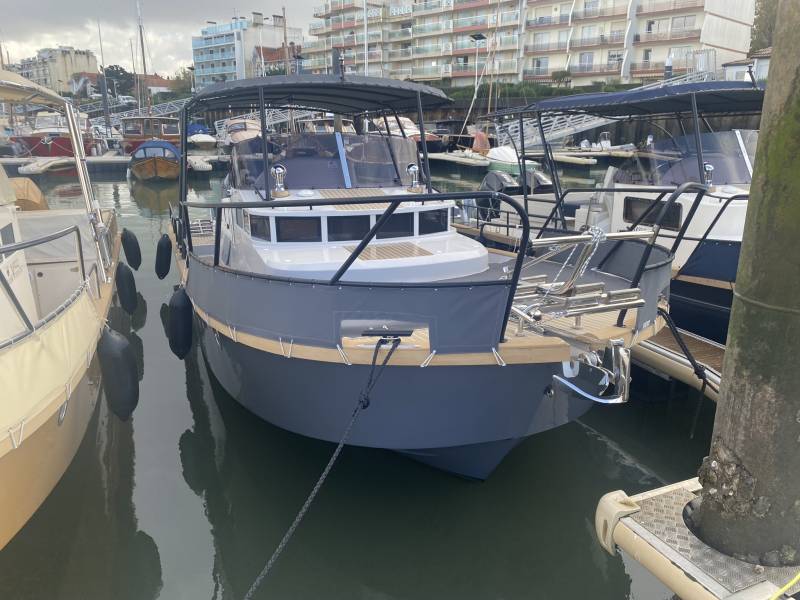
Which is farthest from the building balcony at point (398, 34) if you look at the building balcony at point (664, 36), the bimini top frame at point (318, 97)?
the bimini top frame at point (318, 97)

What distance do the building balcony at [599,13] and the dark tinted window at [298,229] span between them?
5023cm

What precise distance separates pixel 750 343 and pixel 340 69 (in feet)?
16.2

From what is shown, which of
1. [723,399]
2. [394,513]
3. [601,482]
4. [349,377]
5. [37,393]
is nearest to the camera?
[723,399]

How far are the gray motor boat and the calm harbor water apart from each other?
0.63 metres

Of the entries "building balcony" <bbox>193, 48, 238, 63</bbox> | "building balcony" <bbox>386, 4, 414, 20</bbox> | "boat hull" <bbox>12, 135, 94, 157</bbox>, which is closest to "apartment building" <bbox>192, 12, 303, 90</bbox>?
"building balcony" <bbox>193, 48, 238, 63</bbox>

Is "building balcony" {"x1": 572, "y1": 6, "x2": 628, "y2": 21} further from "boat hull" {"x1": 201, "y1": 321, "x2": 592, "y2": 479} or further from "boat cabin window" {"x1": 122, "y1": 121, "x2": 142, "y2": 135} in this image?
"boat hull" {"x1": 201, "y1": 321, "x2": 592, "y2": 479}

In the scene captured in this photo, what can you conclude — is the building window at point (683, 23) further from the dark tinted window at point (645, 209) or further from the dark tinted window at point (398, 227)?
the dark tinted window at point (398, 227)

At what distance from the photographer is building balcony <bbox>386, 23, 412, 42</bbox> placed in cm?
6247

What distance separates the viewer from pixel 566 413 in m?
5.04

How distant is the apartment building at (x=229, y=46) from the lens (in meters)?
85.7

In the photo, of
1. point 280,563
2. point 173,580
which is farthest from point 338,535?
point 173,580

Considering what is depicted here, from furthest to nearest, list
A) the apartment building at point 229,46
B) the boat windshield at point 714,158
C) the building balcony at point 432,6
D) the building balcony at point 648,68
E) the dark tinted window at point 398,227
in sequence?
1. the apartment building at point 229,46
2. the building balcony at point 432,6
3. the building balcony at point 648,68
4. the boat windshield at point 714,158
5. the dark tinted window at point 398,227

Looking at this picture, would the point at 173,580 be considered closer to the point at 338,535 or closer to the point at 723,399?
the point at 338,535

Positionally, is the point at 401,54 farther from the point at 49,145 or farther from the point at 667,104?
the point at 667,104
